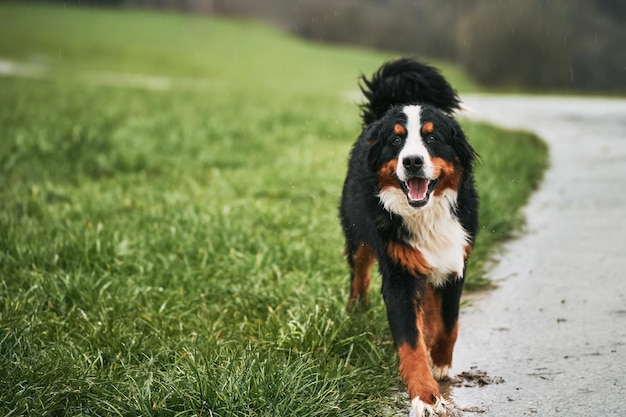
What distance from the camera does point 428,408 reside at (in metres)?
2.77

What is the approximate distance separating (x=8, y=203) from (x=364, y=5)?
37515 millimetres

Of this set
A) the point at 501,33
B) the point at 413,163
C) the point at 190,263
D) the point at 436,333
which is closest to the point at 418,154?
the point at 413,163

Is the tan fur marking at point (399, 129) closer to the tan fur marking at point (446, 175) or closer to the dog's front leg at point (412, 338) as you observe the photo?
the tan fur marking at point (446, 175)

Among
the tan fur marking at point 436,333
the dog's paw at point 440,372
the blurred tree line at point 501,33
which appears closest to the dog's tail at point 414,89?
the tan fur marking at point 436,333

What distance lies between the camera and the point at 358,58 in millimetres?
36781

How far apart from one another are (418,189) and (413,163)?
15 cm

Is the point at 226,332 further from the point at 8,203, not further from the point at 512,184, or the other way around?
the point at 512,184

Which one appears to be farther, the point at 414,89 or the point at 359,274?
the point at 359,274

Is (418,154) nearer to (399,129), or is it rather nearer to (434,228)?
(399,129)

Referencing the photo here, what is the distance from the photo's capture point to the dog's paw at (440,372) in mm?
3219

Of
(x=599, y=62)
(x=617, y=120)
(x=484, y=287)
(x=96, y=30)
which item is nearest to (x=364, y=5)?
(x=96, y=30)

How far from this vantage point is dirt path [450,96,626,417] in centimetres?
296

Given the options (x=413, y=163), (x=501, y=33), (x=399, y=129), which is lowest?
(x=413, y=163)

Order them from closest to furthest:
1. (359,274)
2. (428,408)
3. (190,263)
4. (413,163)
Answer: (428,408), (413,163), (359,274), (190,263)
